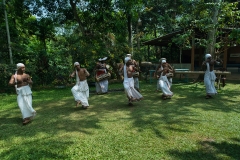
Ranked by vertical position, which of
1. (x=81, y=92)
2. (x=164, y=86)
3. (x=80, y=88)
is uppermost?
(x=80, y=88)

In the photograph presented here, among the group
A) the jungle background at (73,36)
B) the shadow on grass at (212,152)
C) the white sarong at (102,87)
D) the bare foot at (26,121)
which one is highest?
the jungle background at (73,36)

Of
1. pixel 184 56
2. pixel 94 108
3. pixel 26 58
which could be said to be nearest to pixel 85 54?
pixel 26 58

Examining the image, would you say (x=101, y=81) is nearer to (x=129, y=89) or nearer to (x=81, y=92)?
(x=81, y=92)

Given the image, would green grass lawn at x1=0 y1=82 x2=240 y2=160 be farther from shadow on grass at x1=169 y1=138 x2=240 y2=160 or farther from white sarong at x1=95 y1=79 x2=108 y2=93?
white sarong at x1=95 y1=79 x2=108 y2=93

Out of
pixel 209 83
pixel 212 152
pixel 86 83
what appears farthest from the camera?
pixel 209 83

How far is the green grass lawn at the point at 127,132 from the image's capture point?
344 centimetres

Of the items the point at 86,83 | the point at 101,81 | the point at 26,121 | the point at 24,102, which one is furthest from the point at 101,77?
the point at 26,121

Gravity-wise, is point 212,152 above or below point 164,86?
below

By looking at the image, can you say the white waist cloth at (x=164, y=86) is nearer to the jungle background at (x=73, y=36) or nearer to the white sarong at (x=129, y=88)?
the white sarong at (x=129, y=88)

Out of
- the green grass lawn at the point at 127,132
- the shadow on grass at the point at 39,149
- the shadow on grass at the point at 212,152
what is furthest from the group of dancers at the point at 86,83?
the shadow on grass at the point at 212,152

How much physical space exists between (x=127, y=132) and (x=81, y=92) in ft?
8.70

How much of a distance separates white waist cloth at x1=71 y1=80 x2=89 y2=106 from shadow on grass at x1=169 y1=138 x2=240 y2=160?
11.9 feet

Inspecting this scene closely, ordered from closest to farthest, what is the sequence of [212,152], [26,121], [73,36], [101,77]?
[212,152], [26,121], [101,77], [73,36]

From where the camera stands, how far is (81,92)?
6527 millimetres
